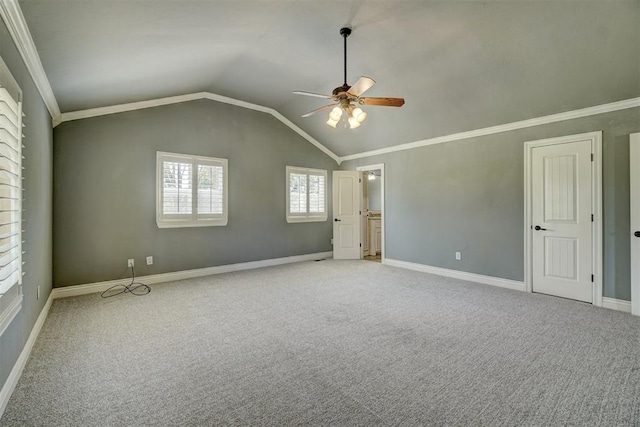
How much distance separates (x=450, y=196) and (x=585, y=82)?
233 centimetres

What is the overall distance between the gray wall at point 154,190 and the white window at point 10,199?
2273 millimetres

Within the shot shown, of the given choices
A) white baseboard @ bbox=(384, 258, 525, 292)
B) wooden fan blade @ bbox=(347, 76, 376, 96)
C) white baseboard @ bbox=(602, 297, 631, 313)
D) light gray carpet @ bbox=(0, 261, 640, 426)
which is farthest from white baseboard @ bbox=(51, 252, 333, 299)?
white baseboard @ bbox=(602, 297, 631, 313)

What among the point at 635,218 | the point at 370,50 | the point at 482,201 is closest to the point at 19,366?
the point at 370,50

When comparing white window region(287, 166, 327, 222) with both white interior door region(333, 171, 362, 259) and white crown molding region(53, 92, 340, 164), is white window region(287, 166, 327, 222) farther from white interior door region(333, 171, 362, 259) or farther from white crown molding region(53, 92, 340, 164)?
white crown molding region(53, 92, 340, 164)

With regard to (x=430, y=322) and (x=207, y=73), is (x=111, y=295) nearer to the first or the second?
(x=207, y=73)

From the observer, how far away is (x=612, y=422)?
5.73ft

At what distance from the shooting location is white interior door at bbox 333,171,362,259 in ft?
23.3

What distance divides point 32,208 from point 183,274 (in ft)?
8.57

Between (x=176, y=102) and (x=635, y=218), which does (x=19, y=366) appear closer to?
(x=176, y=102)

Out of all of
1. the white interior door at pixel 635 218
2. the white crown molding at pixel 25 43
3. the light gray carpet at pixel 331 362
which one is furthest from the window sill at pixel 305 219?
the white interior door at pixel 635 218

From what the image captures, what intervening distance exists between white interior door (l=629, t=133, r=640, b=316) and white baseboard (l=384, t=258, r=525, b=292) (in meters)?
1.17

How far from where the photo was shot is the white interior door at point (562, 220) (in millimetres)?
3867

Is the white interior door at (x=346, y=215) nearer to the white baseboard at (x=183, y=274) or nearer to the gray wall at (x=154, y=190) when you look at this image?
the white baseboard at (x=183, y=274)

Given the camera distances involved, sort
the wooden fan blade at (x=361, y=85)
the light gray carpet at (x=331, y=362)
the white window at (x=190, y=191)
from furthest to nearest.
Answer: the white window at (x=190, y=191)
the wooden fan blade at (x=361, y=85)
the light gray carpet at (x=331, y=362)
